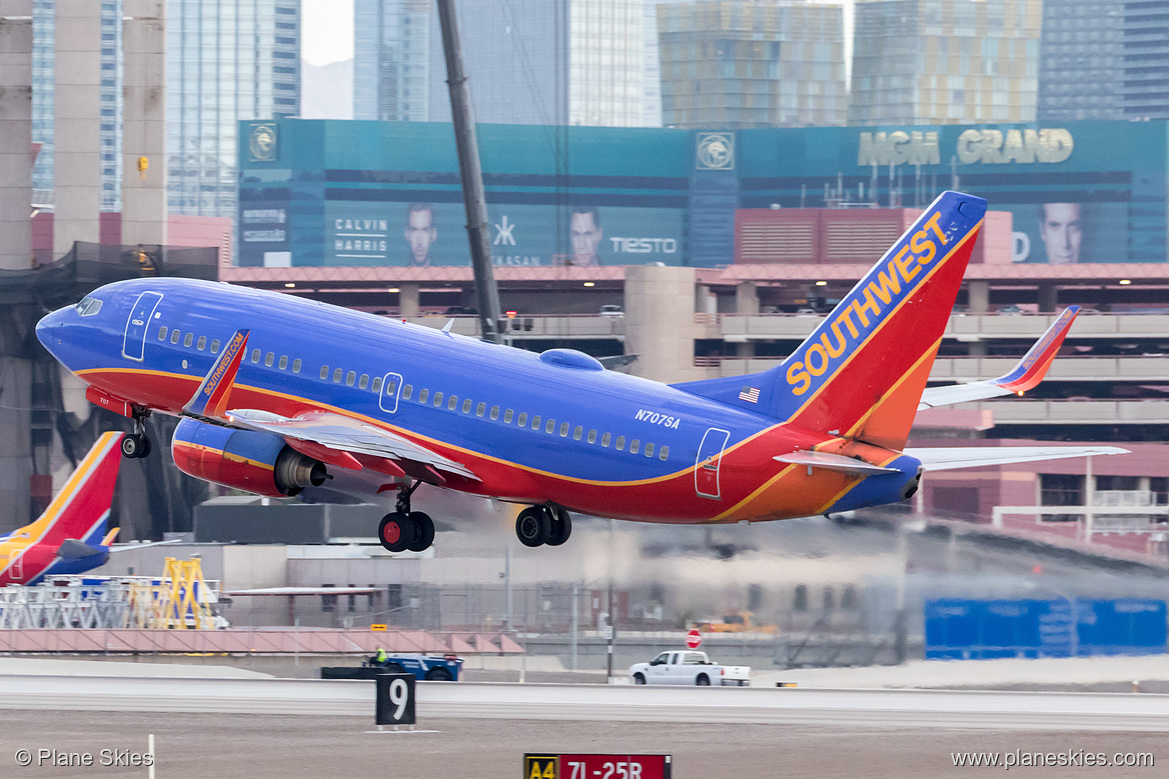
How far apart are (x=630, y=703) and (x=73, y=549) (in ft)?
102

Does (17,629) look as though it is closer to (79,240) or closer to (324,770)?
(79,240)

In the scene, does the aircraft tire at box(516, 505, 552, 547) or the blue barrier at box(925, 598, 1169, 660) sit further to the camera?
the blue barrier at box(925, 598, 1169, 660)

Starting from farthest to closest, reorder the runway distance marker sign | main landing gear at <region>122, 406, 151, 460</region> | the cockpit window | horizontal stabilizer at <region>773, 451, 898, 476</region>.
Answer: the cockpit window < main landing gear at <region>122, 406, 151, 460</region> < horizontal stabilizer at <region>773, 451, 898, 476</region> < the runway distance marker sign

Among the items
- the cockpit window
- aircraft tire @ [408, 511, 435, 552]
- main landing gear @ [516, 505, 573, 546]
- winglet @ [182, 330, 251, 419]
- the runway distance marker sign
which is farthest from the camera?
the cockpit window

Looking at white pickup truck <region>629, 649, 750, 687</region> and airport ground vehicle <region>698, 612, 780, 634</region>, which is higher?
airport ground vehicle <region>698, 612, 780, 634</region>

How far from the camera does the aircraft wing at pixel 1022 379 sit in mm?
43562

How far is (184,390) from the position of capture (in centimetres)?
4472

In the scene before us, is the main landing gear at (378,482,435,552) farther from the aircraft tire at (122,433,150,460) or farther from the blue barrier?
the blue barrier

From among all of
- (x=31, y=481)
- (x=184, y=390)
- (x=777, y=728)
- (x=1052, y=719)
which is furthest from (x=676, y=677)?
(x=31, y=481)

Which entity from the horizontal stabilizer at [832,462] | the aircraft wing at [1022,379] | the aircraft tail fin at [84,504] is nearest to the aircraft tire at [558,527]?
the horizontal stabilizer at [832,462]

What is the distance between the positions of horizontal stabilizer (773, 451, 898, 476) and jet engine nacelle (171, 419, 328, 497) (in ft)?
43.2

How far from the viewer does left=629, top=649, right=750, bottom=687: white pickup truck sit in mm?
61450

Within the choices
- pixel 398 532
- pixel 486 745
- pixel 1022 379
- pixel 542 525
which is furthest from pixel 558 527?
pixel 1022 379

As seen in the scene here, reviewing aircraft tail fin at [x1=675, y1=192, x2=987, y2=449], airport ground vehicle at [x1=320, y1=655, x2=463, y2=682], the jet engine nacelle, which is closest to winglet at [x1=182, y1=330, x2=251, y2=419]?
the jet engine nacelle
